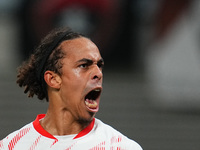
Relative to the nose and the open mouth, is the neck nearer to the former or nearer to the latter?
the open mouth

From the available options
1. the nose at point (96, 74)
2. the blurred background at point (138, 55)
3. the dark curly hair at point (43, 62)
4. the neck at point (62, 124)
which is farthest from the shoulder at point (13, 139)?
the blurred background at point (138, 55)

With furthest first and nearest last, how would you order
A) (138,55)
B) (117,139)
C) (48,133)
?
(138,55) < (48,133) < (117,139)

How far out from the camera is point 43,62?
3109mm

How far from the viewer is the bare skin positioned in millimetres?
2926

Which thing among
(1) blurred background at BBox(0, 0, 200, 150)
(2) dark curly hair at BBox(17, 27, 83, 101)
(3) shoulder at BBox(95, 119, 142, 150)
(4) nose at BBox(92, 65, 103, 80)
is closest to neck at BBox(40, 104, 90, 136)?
(3) shoulder at BBox(95, 119, 142, 150)

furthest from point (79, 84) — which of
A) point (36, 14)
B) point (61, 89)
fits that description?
point (36, 14)

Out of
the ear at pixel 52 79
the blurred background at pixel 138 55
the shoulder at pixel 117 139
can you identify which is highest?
the blurred background at pixel 138 55

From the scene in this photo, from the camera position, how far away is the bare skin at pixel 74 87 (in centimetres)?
293

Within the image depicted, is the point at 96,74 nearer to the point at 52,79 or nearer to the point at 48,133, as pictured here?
the point at 52,79

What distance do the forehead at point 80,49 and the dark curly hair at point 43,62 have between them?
1.5 inches

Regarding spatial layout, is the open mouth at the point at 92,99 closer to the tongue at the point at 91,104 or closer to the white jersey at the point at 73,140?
the tongue at the point at 91,104

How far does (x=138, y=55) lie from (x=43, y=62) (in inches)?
219

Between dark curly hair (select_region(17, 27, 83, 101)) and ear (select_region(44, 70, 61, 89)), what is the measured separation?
0.03m

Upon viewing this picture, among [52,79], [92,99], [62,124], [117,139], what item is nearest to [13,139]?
[62,124]
